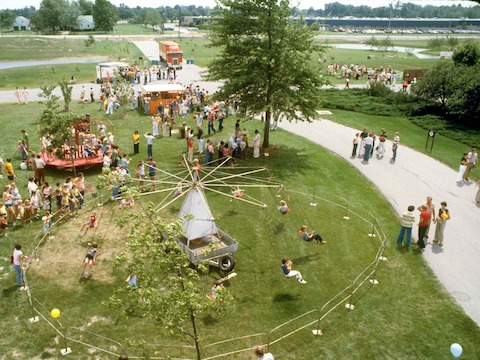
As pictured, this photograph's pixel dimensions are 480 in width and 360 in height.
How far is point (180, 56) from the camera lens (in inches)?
2466

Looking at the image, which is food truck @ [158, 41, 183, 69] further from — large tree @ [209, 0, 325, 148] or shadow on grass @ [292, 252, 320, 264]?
shadow on grass @ [292, 252, 320, 264]

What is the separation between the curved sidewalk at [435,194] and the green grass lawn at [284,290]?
813 mm

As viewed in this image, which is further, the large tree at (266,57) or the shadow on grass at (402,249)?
the large tree at (266,57)

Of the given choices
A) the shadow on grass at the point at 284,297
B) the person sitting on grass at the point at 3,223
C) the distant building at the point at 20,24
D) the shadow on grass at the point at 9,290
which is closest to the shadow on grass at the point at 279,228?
the shadow on grass at the point at 284,297

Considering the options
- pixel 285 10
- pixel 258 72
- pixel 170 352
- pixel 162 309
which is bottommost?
pixel 170 352

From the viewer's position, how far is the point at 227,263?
1574 cm

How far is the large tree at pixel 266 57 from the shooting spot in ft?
85.1

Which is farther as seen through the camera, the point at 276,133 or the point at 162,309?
the point at 276,133

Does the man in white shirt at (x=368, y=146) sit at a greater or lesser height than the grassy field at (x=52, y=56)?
lesser

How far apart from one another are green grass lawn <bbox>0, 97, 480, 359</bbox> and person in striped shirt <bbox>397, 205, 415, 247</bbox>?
23.3 inches

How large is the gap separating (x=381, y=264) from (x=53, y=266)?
12.5 metres

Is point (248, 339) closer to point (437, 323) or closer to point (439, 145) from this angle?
point (437, 323)

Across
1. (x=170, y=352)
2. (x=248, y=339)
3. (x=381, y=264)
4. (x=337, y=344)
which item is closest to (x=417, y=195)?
(x=381, y=264)

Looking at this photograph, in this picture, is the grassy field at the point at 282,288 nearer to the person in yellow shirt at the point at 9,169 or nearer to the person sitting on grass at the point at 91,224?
the person sitting on grass at the point at 91,224
